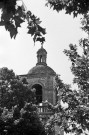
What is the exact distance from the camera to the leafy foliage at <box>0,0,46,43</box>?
15.0 ft

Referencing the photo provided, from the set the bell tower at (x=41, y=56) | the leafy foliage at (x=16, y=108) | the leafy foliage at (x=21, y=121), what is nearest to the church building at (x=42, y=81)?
the bell tower at (x=41, y=56)

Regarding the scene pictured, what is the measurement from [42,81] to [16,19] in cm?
2868

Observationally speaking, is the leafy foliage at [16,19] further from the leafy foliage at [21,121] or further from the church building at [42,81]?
the church building at [42,81]

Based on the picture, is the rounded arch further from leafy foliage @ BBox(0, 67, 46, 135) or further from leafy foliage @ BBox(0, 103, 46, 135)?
leafy foliage @ BBox(0, 103, 46, 135)

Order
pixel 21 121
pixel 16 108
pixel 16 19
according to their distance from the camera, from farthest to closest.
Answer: pixel 16 108, pixel 21 121, pixel 16 19

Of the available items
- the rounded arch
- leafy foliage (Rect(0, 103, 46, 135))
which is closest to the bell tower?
the rounded arch

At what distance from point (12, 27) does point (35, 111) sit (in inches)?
756

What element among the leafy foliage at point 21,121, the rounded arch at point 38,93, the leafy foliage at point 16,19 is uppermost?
the rounded arch at point 38,93

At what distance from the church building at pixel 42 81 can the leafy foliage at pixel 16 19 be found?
89.6 feet

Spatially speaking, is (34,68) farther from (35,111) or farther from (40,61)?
(35,111)

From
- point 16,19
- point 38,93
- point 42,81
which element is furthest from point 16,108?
point 16,19

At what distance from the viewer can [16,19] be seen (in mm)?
4855

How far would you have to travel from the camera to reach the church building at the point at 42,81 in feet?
107

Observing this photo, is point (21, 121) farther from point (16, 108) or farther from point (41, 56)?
point (41, 56)
